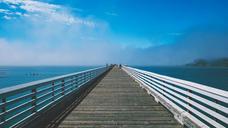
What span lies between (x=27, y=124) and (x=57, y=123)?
90cm

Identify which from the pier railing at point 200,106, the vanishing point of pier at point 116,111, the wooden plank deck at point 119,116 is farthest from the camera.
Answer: the wooden plank deck at point 119,116

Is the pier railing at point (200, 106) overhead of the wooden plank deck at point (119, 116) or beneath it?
overhead

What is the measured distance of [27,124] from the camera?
5.48 meters

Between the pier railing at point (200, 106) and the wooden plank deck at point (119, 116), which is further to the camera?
the wooden plank deck at point (119, 116)

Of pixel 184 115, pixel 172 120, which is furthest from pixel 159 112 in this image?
pixel 184 115

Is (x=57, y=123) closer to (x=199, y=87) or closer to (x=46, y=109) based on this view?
(x=46, y=109)

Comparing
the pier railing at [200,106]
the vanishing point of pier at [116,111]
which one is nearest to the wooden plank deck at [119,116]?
the vanishing point of pier at [116,111]

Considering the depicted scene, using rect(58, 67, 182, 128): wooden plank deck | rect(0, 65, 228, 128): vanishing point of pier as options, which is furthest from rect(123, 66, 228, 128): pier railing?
rect(58, 67, 182, 128): wooden plank deck

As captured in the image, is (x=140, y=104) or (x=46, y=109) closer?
(x=46, y=109)

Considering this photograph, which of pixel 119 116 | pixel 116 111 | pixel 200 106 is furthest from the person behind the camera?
pixel 116 111

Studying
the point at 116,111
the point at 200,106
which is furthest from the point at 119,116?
the point at 200,106

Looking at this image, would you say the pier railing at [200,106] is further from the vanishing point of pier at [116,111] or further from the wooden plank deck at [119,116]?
the wooden plank deck at [119,116]

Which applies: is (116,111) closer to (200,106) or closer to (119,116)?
(119,116)

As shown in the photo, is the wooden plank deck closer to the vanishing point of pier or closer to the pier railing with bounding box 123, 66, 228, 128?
the vanishing point of pier
